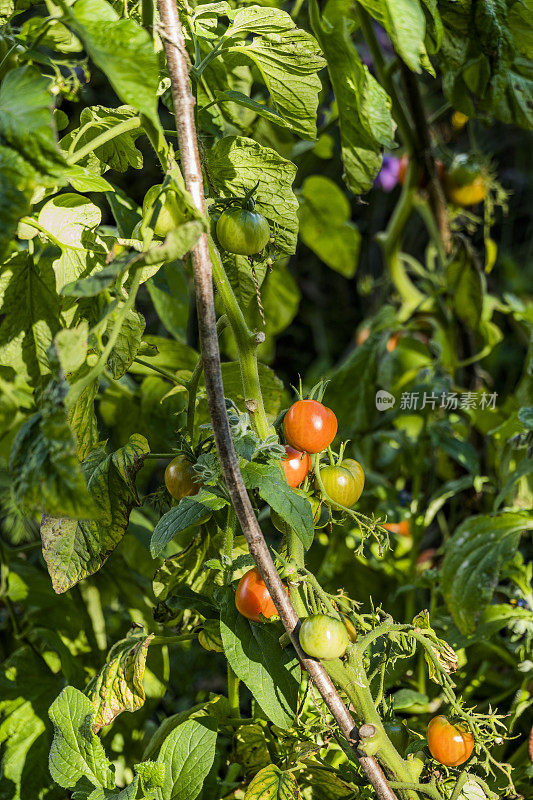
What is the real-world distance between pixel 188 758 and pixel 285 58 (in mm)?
413

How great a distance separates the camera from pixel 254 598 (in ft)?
1.30

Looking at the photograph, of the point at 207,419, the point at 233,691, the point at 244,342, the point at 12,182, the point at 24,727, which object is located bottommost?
the point at 24,727

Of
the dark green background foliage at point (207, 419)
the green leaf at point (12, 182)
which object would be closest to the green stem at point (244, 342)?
the dark green background foliage at point (207, 419)

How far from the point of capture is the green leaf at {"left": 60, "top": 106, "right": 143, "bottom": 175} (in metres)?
0.42

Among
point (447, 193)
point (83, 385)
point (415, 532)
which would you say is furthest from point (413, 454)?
point (83, 385)

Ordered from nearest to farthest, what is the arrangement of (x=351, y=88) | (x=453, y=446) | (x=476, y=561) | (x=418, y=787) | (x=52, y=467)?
(x=52, y=467) < (x=418, y=787) < (x=351, y=88) < (x=476, y=561) < (x=453, y=446)

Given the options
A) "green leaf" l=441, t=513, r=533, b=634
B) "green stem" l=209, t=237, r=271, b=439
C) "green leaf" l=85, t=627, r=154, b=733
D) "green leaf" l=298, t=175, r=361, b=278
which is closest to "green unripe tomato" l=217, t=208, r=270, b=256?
"green stem" l=209, t=237, r=271, b=439

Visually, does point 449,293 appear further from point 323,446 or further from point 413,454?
point 323,446

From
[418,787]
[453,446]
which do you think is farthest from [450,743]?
[453,446]

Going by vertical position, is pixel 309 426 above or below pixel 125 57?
below

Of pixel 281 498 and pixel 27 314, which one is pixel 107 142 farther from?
pixel 281 498

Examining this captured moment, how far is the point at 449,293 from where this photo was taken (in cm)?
84

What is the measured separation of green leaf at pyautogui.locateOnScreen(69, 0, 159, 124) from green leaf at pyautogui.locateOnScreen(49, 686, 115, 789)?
33 cm

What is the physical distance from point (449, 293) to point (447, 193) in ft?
0.47
